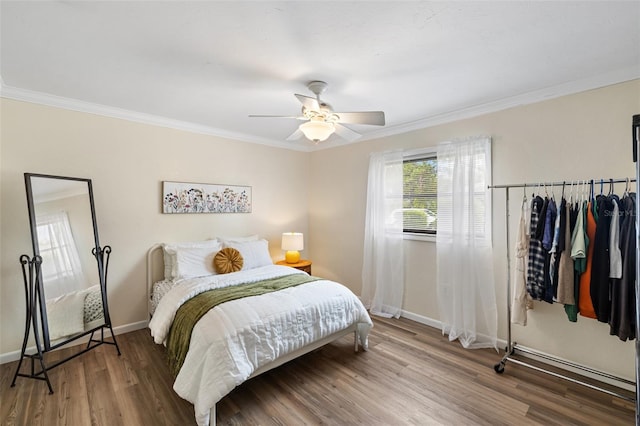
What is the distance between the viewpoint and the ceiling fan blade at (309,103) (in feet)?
6.84

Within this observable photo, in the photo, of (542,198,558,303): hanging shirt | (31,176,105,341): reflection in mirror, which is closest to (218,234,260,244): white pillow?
A: (31,176,105,341): reflection in mirror

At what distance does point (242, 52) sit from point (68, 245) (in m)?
2.45

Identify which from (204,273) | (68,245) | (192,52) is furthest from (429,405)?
(68,245)

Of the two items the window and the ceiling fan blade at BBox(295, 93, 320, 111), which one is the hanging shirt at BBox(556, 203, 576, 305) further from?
the ceiling fan blade at BBox(295, 93, 320, 111)

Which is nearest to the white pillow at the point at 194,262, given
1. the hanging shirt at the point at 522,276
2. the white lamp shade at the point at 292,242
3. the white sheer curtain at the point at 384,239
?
the white lamp shade at the point at 292,242

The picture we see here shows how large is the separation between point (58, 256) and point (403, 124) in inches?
155

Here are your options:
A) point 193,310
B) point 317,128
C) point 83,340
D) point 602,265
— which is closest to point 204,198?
point 193,310

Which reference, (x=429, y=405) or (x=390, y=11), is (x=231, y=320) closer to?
(x=429, y=405)

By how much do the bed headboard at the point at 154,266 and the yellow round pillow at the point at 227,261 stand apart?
719mm

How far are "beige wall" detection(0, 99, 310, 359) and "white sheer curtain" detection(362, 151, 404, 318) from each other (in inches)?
59.9

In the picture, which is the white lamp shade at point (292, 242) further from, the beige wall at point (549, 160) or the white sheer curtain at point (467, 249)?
the white sheer curtain at point (467, 249)

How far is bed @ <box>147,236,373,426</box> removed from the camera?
6.26 ft

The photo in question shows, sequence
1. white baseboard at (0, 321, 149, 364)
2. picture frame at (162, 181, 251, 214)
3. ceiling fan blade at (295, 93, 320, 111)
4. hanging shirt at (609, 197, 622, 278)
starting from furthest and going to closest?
picture frame at (162, 181, 251, 214)
white baseboard at (0, 321, 149, 364)
ceiling fan blade at (295, 93, 320, 111)
hanging shirt at (609, 197, 622, 278)

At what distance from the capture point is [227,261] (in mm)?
3363
